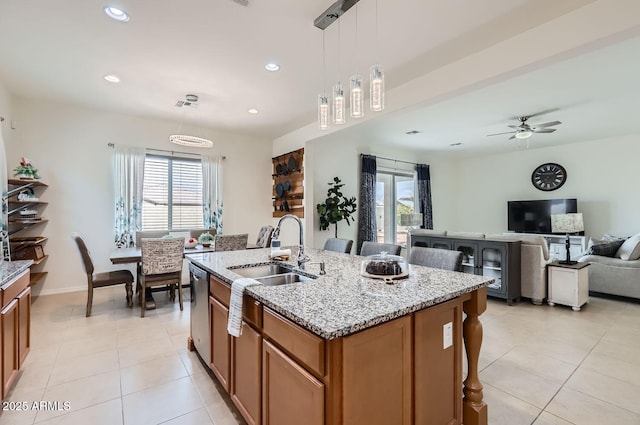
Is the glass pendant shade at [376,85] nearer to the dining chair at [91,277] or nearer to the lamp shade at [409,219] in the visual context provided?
the dining chair at [91,277]

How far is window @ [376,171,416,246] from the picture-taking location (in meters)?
7.18

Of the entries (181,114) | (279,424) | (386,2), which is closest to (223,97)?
(181,114)

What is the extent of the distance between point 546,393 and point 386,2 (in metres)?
3.04

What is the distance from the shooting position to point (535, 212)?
705 centimetres

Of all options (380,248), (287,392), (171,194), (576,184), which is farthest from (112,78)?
(576,184)

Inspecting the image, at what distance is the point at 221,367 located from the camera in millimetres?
2066

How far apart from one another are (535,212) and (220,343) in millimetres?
7626

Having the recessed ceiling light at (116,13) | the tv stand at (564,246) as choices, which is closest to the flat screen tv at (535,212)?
the tv stand at (564,246)

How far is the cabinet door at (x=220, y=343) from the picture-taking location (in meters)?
1.94

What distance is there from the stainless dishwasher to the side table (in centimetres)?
426

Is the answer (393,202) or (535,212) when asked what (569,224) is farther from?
(393,202)

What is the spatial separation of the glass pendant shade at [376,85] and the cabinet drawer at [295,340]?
155cm

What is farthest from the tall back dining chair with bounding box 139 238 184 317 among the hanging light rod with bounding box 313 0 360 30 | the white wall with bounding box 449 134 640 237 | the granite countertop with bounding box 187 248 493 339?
the white wall with bounding box 449 134 640 237

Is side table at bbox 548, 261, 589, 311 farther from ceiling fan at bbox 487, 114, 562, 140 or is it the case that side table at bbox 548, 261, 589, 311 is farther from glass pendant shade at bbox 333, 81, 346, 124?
glass pendant shade at bbox 333, 81, 346, 124
